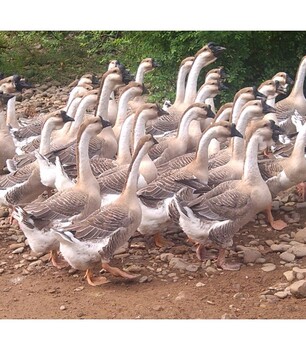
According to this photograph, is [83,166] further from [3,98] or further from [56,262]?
[3,98]

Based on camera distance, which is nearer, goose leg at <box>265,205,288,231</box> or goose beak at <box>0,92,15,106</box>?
goose leg at <box>265,205,288,231</box>

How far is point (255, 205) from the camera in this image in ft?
17.5

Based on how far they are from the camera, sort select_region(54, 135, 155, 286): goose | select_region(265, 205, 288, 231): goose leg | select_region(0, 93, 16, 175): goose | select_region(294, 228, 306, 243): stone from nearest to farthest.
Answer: select_region(54, 135, 155, 286): goose → select_region(294, 228, 306, 243): stone → select_region(265, 205, 288, 231): goose leg → select_region(0, 93, 16, 175): goose

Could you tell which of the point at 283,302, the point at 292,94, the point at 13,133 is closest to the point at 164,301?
the point at 283,302

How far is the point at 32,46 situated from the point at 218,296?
5036 mm

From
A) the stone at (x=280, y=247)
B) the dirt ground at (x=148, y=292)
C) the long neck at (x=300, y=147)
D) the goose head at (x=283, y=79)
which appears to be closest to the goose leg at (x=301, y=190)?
the long neck at (x=300, y=147)

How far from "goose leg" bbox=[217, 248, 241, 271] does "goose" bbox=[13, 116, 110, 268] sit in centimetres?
107

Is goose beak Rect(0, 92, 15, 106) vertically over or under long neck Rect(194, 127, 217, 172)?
over

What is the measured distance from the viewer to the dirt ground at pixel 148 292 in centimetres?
452

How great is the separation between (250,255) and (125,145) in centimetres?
167

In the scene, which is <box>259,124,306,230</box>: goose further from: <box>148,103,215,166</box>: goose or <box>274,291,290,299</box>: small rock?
<box>274,291,290,299</box>: small rock

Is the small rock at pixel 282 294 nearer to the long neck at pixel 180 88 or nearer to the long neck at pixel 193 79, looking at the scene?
the long neck at pixel 193 79

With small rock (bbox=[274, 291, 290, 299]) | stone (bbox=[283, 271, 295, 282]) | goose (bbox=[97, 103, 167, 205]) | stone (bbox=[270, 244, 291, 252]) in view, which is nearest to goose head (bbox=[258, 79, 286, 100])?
goose (bbox=[97, 103, 167, 205])

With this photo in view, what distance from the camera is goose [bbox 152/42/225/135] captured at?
7470 mm
